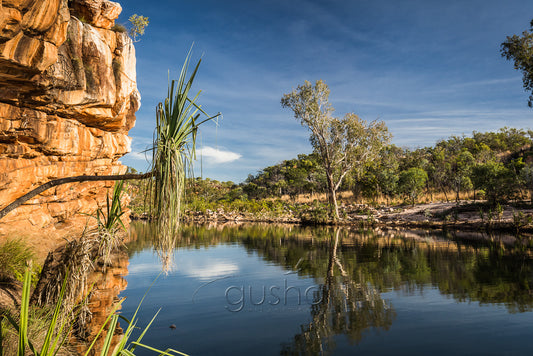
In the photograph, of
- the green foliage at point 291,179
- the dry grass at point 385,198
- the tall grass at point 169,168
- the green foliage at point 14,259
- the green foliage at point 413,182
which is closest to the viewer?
the tall grass at point 169,168

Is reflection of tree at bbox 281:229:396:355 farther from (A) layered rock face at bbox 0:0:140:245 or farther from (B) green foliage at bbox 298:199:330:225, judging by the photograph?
(B) green foliage at bbox 298:199:330:225

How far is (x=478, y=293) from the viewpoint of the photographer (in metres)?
8.66

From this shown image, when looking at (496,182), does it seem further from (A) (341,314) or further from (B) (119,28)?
(B) (119,28)

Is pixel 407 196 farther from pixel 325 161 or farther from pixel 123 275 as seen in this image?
pixel 123 275

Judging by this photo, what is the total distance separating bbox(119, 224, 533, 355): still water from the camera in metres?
5.96

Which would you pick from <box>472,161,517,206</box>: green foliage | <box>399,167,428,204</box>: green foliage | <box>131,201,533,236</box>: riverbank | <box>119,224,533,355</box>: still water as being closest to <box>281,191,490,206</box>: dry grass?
<box>399,167,428,204</box>: green foliage

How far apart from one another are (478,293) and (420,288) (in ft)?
4.63

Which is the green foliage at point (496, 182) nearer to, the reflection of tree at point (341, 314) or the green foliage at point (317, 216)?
the green foliage at point (317, 216)

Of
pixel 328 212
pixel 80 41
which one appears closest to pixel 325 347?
pixel 80 41

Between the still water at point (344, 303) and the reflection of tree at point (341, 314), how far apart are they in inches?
0.9

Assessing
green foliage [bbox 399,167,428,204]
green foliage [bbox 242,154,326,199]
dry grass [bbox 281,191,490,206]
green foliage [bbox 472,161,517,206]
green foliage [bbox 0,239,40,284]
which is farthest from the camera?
green foliage [bbox 242,154,326,199]

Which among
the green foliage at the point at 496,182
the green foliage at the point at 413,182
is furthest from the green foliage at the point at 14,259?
the green foliage at the point at 413,182

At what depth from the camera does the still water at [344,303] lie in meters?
5.96

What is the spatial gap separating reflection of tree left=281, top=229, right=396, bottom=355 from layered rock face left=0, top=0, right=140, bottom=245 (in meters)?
7.74
